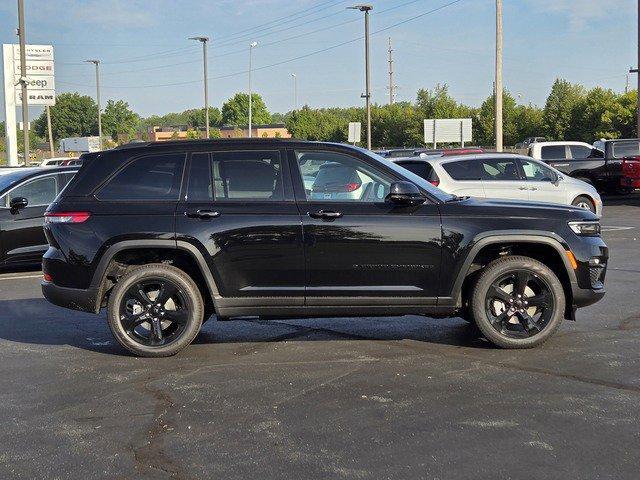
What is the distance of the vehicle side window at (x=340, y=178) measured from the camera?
6598 mm

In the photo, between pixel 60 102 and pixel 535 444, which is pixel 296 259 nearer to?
pixel 535 444

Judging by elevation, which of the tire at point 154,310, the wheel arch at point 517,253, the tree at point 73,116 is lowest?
the tire at point 154,310

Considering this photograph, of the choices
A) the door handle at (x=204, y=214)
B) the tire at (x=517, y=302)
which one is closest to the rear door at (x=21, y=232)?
the door handle at (x=204, y=214)

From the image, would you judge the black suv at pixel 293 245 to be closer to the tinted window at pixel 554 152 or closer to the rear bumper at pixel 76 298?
the rear bumper at pixel 76 298

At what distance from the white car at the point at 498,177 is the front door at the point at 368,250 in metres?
9.09

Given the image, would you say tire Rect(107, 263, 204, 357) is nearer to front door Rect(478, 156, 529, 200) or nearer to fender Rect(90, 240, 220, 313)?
fender Rect(90, 240, 220, 313)

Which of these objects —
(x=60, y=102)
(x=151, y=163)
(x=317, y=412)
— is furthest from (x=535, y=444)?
(x=60, y=102)

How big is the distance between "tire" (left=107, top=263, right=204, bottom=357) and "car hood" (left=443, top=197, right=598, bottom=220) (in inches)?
88.5

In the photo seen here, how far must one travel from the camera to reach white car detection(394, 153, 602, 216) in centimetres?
1565

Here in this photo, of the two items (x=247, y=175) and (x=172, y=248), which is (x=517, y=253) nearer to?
(x=247, y=175)

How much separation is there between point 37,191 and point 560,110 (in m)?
53.7

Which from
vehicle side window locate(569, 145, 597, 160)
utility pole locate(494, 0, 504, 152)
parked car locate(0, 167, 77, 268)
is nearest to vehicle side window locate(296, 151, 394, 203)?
parked car locate(0, 167, 77, 268)

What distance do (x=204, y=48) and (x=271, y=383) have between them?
48708 mm

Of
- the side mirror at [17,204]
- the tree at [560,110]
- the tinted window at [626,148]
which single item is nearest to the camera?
the side mirror at [17,204]
